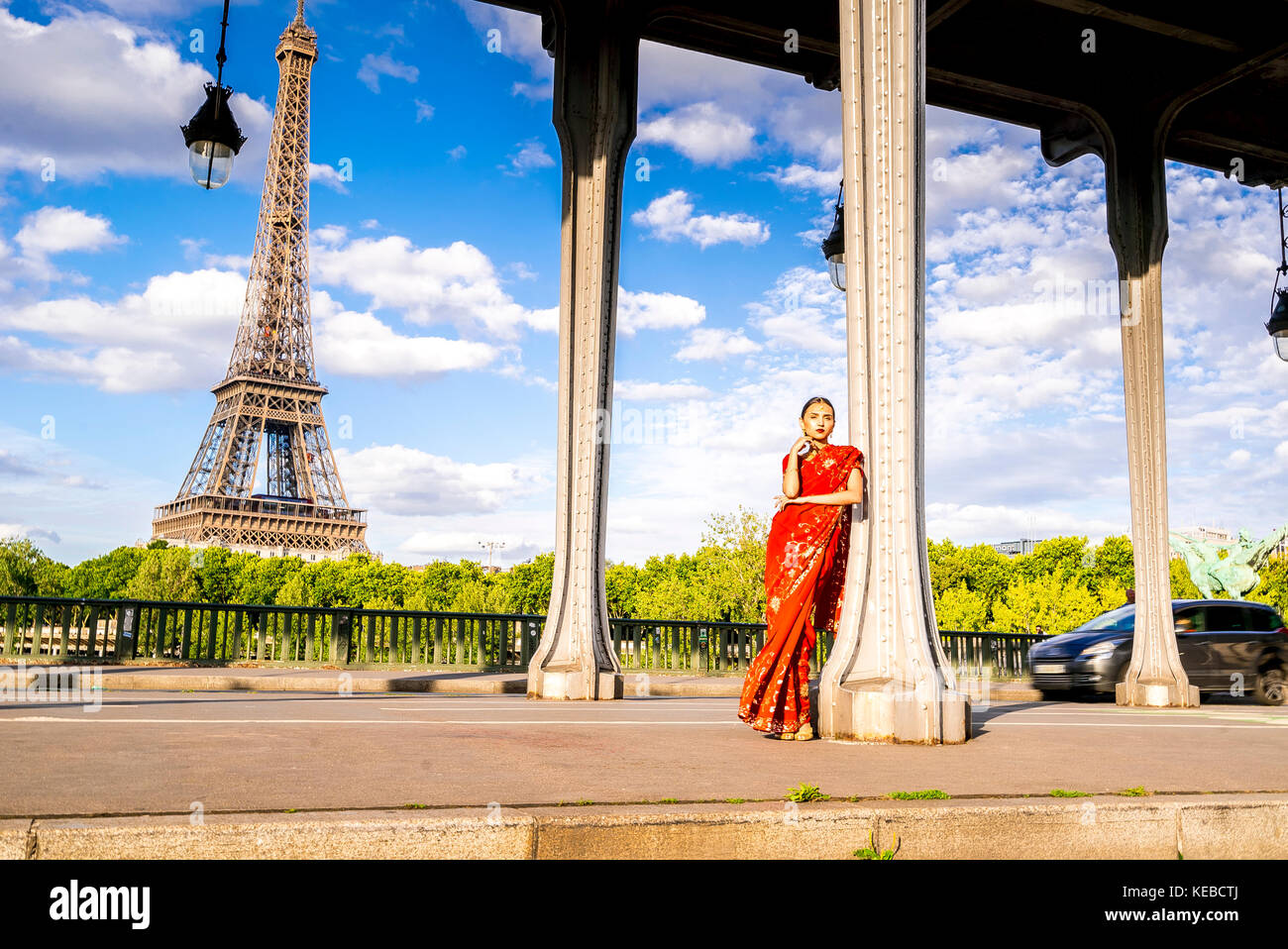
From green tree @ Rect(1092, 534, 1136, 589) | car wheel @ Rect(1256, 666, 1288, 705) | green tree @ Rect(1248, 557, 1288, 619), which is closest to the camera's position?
car wheel @ Rect(1256, 666, 1288, 705)

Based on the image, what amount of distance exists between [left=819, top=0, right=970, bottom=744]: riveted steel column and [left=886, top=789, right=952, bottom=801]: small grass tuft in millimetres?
2479

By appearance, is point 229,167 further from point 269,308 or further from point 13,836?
point 269,308

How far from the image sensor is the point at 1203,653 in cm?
1522

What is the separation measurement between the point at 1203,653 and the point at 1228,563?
47.4 feet

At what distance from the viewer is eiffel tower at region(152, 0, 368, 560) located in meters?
73.1

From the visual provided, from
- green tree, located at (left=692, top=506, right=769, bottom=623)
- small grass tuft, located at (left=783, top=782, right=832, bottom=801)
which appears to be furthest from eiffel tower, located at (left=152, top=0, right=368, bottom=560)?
small grass tuft, located at (left=783, top=782, right=832, bottom=801)

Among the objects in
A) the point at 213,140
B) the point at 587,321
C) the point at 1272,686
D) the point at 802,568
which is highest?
the point at 213,140

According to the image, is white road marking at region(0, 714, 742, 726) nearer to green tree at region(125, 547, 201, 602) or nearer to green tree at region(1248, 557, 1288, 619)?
green tree at region(1248, 557, 1288, 619)

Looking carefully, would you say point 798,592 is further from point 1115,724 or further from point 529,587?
point 529,587

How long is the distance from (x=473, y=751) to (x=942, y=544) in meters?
70.6

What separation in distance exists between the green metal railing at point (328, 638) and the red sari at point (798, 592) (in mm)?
5999

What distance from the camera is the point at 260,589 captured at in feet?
273

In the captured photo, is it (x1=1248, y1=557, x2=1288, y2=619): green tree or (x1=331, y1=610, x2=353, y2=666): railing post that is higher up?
(x1=1248, y1=557, x2=1288, y2=619): green tree

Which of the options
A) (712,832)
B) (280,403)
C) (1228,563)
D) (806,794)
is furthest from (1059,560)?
(712,832)
